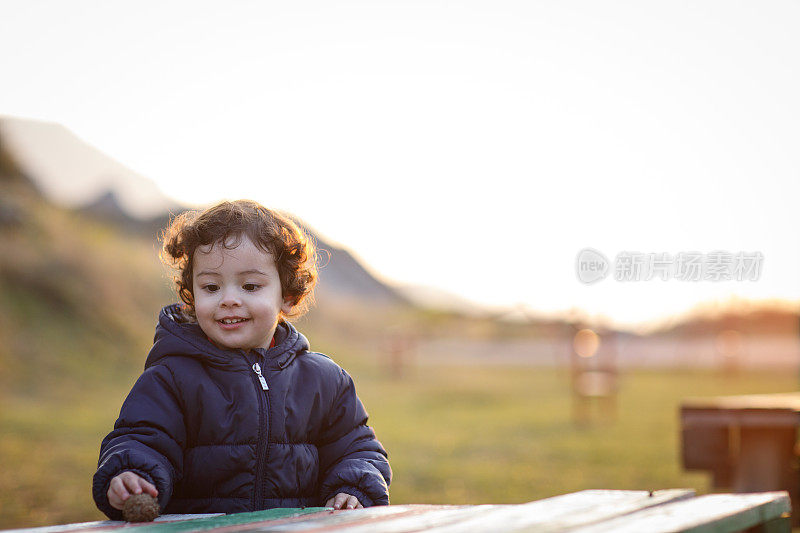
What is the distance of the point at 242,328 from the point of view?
2.39m

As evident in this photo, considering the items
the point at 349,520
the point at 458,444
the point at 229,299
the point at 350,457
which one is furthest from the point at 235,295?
the point at 458,444

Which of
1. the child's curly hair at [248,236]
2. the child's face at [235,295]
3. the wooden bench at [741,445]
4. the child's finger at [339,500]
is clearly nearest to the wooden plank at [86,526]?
the child's finger at [339,500]

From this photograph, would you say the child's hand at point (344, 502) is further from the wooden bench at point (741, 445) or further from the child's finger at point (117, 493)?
the wooden bench at point (741, 445)

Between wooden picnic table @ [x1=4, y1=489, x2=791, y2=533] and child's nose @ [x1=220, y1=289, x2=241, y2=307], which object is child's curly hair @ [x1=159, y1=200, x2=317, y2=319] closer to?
child's nose @ [x1=220, y1=289, x2=241, y2=307]

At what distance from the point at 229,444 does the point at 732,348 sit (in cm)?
2409

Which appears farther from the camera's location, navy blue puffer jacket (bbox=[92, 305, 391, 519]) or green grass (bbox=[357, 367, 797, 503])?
green grass (bbox=[357, 367, 797, 503])

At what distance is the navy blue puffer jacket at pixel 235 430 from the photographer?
7.19 ft

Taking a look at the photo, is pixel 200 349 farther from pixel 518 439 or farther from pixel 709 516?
pixel 518 439

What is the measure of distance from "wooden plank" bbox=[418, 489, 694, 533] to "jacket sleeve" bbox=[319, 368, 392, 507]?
60 centimetres

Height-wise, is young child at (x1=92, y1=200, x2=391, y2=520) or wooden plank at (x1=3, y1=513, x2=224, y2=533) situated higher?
young child at (x1=92, y1=200, x2=391, y2=520)

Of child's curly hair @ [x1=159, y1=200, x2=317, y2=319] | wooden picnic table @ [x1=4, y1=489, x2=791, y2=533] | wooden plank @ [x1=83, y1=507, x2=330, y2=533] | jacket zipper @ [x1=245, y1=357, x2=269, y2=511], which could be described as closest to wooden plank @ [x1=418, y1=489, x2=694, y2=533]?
wooden picnic table @ [x1=4, y1=489, x2=791, y2=533]

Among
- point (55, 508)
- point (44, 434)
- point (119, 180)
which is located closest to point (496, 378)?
point (44, 434)

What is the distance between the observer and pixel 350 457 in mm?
2463

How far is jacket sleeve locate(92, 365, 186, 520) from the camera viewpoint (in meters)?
2.00
